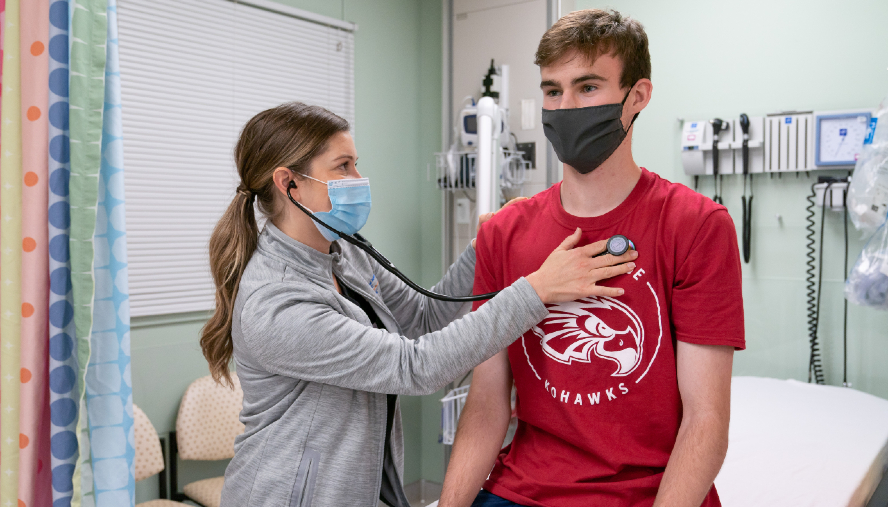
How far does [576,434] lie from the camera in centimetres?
124

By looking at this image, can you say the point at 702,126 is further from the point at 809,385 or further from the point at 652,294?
the point at 652,294

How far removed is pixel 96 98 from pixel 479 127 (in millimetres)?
1612

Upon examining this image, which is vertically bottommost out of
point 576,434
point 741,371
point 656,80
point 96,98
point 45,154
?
point 741,371

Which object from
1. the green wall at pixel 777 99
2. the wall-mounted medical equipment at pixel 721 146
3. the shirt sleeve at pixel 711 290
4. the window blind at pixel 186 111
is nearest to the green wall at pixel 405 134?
the window blind at pixel 186 111

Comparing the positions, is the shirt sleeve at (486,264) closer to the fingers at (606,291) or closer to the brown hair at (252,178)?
the fingers at (606,291)

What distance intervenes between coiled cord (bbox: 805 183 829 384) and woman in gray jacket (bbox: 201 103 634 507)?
6.08 feet

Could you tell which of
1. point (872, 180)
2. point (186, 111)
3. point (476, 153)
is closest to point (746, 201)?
point (872, 180)

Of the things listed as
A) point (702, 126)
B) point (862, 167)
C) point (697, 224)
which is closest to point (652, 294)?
point (697, 224)

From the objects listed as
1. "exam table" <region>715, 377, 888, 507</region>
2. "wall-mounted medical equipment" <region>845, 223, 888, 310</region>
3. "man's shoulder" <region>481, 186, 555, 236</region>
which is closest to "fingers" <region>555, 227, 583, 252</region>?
"man's shoulder" <region>481, 186, 555, 236</region>

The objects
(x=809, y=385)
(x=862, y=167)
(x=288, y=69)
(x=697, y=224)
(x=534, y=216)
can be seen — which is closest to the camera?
(x=697, y=224)

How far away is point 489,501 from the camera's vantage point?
4.39 ft

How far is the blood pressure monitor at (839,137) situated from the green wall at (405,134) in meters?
1.95

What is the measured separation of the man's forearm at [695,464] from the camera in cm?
112

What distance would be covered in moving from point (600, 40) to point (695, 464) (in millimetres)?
728
